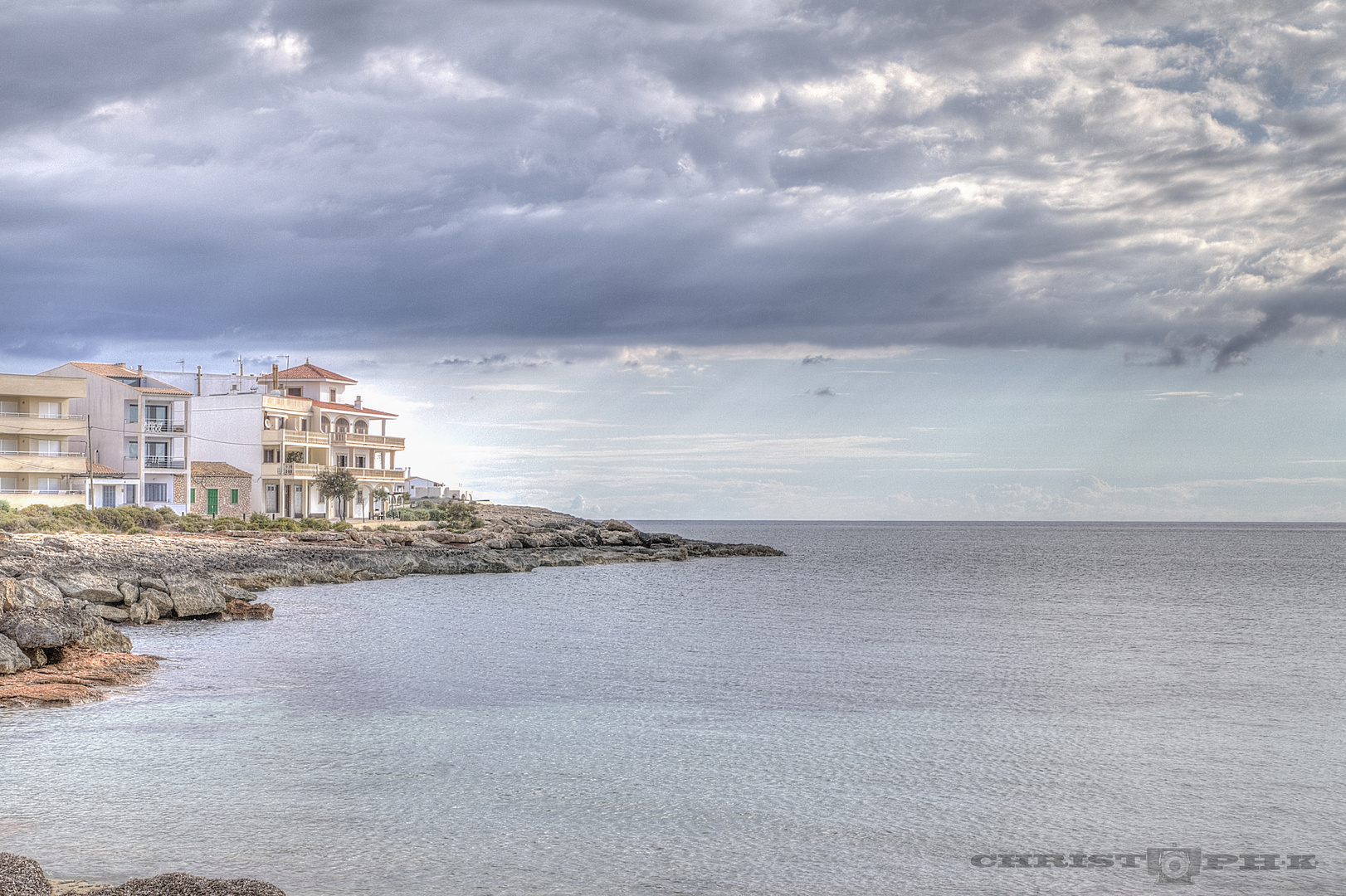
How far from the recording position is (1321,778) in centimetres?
1202

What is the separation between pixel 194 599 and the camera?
28562 millimetres

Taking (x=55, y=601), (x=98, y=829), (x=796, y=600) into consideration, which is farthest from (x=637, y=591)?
(x=98, y=829)

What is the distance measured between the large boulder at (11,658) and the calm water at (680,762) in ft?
7.03

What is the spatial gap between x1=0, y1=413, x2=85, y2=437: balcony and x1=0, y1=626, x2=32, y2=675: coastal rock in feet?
131

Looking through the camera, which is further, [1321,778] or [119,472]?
[119,472]

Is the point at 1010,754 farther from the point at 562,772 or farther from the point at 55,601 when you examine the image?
the point at 55,601

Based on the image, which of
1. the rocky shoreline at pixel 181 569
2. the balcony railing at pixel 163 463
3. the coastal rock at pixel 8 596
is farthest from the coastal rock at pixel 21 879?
the balcony railing at pixel 163 463

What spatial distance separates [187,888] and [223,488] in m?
65.2

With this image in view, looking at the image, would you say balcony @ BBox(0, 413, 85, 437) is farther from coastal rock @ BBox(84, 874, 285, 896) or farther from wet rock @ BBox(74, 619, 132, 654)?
coastal rock @ BBox(84, 874, 285, 896)

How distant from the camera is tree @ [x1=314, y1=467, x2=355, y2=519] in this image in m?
67.2

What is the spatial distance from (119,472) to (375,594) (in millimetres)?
26369

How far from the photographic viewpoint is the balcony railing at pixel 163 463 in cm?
5962

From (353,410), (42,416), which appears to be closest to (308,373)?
(353,410)

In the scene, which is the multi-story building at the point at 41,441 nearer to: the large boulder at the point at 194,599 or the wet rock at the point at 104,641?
the large boulder at the point at 194,599
